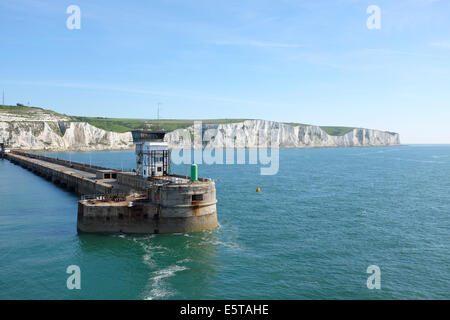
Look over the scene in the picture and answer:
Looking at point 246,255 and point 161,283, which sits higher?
point 246,255

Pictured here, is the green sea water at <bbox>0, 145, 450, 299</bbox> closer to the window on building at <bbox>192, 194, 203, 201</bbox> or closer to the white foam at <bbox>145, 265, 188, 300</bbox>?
the white foam at <bbox>145, 265, 188, 300</bbox>

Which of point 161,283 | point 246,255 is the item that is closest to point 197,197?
point 246,255

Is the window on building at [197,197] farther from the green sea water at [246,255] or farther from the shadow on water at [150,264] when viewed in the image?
the green sea water at [246,255]

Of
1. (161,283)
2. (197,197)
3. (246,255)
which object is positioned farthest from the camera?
(197,197)

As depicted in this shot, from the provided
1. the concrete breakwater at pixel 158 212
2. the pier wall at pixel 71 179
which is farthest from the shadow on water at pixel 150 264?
the pier wall at pixel 71 179

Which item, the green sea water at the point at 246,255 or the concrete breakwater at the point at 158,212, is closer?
the green sea water at the point at 246,255

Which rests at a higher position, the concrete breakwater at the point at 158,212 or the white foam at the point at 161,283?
the concrete breakwater at the point at 158,212

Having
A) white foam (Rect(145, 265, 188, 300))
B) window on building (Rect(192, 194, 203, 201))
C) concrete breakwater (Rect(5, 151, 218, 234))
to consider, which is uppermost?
window on building (Rect(192, 194, 203, 201))

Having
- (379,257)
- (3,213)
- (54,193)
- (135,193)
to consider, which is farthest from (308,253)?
(54,193)

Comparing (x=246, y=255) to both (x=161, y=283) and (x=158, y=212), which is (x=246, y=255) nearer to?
(x=161, y=283)

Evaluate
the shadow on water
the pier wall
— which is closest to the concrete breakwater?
the shadow on water

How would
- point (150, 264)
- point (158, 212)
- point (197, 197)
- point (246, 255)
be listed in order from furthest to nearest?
1. point (197, 197)
2. point (158, 212)
3. point (246, 255)
4. point (150, 264)
